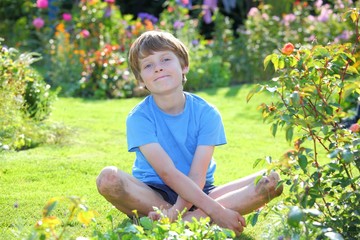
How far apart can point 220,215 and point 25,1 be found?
9283 mm

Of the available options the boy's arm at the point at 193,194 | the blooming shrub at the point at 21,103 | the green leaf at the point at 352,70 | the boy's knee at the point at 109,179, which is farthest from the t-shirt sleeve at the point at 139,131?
the blooming shrub at the point at 21,103

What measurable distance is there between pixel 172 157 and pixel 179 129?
155mm

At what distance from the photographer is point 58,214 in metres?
4.30

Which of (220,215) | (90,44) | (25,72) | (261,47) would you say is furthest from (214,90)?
(220,215)

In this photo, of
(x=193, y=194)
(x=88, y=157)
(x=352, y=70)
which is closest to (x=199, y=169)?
(x=193, y=194)

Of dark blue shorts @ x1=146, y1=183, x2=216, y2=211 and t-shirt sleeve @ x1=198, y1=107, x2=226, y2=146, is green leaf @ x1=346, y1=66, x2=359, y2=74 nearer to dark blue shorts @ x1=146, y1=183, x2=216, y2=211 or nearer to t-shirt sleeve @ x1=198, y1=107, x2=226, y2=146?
t-shirt sleeve @ x1=198, y1=107, x2=226, y2=146

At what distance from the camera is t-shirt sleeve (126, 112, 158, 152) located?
4.03 m

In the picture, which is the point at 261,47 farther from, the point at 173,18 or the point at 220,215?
the point at 220,215

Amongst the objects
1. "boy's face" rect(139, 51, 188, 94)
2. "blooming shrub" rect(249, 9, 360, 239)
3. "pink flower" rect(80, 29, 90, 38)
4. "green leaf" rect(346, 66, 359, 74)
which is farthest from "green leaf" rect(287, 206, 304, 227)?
"pink flower" rect(80, 29, 90, 38)

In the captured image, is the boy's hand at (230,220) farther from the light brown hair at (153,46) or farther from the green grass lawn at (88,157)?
the light brown hair at (153,46)

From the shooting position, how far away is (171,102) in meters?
4.20

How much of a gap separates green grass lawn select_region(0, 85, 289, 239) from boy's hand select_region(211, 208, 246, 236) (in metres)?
0.13

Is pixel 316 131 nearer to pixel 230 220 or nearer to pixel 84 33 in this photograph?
pixel 230 220

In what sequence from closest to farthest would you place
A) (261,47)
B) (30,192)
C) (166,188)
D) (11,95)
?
(166,188)
(30,192)
(11,95)
(261,47)
